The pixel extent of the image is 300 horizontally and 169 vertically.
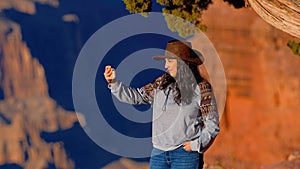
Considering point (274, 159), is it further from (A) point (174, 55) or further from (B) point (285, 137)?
(A) point (174, 55)

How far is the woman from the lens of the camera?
3.78 meters

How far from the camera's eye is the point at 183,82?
390 centimetres

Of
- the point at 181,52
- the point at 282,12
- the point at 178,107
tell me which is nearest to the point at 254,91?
the point at 282,12

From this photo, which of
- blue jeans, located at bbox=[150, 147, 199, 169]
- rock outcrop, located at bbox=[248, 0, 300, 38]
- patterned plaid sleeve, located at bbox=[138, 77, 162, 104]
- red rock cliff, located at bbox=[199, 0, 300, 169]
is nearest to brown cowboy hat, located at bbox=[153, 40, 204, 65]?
patterned plaid sleeve, located at bbox=[138, 77, 162, 104]

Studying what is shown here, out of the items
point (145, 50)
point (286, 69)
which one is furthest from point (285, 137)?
point (145, 50)

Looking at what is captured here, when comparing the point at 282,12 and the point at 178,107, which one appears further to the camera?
the point at 282,12

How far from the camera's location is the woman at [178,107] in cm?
378

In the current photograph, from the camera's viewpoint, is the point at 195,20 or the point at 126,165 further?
the point at 126,165

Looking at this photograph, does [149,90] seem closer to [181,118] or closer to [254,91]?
[181,118]

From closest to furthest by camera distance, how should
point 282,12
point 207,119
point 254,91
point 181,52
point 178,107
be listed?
point 207,119 → point 178,107 → point 181,52 → point 282,12 → point 254,91

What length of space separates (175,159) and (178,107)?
14.8 inches

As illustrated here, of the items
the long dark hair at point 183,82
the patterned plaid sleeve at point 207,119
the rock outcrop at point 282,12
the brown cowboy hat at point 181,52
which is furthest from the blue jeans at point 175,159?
the rock outcrop at point 282,12

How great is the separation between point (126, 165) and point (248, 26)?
18.2 feet

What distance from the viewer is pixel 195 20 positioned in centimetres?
810
